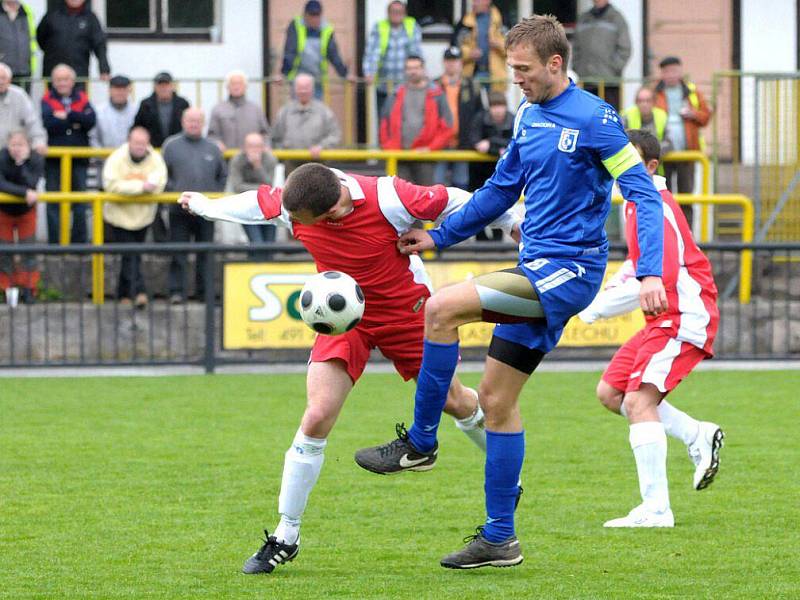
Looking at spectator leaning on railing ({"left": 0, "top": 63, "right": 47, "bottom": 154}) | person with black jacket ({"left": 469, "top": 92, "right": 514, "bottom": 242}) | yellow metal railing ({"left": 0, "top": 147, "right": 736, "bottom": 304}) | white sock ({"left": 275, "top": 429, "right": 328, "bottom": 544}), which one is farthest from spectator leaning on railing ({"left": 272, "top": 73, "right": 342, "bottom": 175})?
white sock ({"left": 275, "top": 429, "right": 328, "bottom": 544})

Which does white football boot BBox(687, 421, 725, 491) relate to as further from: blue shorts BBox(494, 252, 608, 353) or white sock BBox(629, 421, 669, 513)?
blue shorts BBox(494, 252, 608, 353)

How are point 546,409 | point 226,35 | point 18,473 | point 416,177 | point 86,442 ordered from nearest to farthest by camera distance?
point 18,473 < point 86,442 < point 546,409 < point 416,177 < point 226,35

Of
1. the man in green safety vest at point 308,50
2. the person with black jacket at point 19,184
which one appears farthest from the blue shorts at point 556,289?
the man in green safety vest at point 308,50

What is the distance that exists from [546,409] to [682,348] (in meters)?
4.12

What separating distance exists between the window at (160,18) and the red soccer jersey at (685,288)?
39.4 feet

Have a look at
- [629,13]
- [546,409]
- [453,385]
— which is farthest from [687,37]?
[453,385]

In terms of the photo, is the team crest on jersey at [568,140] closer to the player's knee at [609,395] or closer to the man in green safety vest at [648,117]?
the player's knee at [609,395]

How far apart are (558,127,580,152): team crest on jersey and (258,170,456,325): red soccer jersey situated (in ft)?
2.31

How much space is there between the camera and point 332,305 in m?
6.62

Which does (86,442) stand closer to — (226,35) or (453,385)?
(453,385)

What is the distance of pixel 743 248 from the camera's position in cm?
1492

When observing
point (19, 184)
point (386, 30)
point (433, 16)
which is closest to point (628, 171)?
point (19, 184)

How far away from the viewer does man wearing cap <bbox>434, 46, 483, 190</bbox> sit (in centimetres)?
1666

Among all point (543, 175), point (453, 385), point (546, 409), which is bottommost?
point (546, 409)
